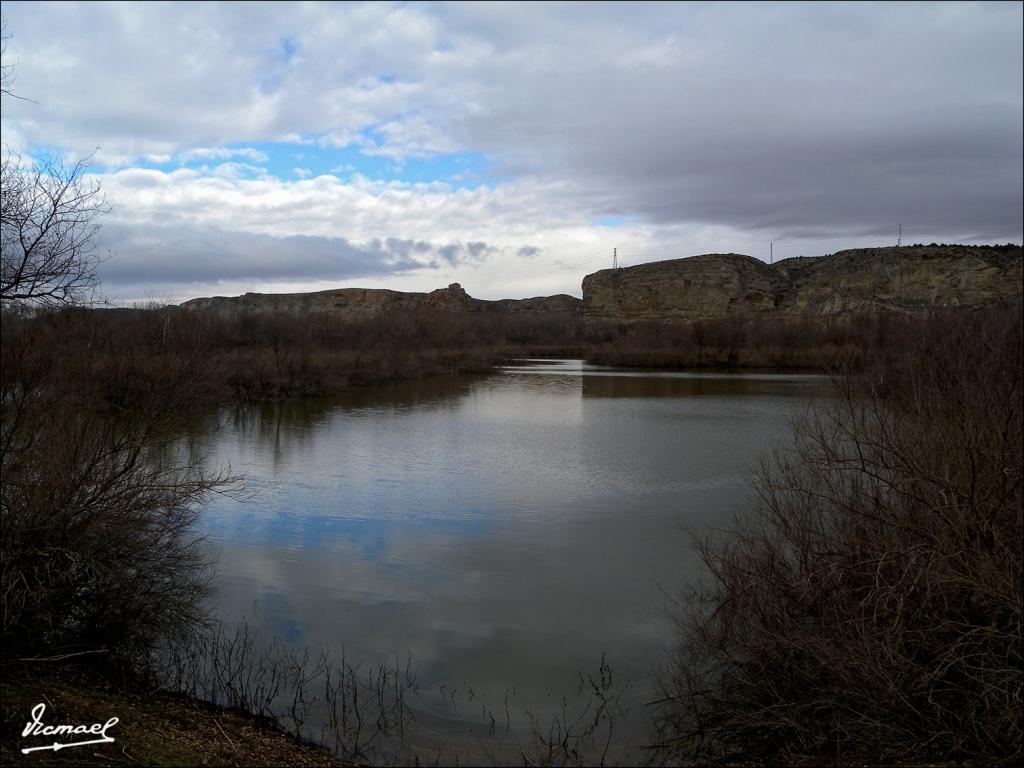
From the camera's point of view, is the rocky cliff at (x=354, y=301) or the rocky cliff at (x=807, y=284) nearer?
the rocky cliff at (x=807, y=284)

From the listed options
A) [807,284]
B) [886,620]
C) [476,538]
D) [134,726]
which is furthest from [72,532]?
[807,284]

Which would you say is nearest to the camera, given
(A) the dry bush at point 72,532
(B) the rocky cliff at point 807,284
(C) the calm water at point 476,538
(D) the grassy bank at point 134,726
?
(D) the grassy bank at point 134,726

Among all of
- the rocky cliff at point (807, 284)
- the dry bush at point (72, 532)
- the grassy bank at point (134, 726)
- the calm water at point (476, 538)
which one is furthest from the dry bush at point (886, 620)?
the rocky cliff at point (807, 284)

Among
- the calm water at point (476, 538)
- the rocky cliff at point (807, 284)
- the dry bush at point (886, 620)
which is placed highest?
the rocky cliff at point (807, 284)

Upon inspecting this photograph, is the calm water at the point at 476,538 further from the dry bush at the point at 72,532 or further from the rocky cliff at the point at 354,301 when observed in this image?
the rocky cliff at the point at 354,301

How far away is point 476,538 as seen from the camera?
803 cm

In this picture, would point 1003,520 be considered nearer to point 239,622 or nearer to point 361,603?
point 361,603

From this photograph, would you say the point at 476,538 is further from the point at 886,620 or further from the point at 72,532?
the point at 886,620

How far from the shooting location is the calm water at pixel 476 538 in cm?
532

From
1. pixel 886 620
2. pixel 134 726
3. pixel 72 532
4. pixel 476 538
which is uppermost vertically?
pixel 72 532

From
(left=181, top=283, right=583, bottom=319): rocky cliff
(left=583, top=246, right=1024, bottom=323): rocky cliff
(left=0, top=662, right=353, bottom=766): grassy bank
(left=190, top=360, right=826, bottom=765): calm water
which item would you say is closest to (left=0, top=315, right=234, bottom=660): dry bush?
(left=0, top=662, right=353, bottom=766): grassy bank

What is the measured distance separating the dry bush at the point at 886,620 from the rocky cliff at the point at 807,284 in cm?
4395

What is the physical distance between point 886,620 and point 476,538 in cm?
461

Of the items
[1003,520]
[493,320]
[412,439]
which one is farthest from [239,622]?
[493,320]
